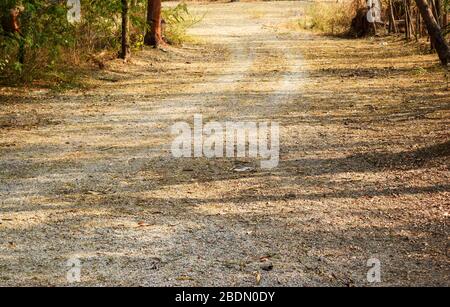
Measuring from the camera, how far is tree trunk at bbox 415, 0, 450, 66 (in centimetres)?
1484

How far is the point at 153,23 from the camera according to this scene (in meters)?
21.7

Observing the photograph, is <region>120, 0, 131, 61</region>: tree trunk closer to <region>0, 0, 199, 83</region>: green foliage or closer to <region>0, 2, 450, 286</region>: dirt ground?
<region>0, 0, 199, 83</region>: green foliage

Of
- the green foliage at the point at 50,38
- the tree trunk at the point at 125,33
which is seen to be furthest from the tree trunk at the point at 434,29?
the tree trunk at the point at 125,33

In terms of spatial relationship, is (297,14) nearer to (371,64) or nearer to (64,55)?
(371,64)

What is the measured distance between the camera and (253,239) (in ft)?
19.9

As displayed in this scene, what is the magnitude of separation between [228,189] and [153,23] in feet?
48.6

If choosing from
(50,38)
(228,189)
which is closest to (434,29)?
(50,38)

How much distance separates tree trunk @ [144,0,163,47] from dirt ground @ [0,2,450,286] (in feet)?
20.1

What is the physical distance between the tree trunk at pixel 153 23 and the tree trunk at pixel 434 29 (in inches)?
344

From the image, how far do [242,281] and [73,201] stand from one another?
106 inches

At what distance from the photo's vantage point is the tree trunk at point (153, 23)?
21.4 m

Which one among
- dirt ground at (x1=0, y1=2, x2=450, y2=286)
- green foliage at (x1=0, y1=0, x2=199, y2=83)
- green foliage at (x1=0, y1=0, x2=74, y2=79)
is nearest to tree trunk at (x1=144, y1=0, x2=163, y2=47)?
green foliage at (x1=0, y1=0, x2=199, y2=83)
